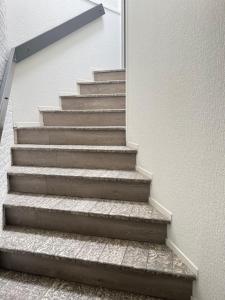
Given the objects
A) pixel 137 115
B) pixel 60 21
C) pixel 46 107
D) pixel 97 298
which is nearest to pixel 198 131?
pixel 137 115

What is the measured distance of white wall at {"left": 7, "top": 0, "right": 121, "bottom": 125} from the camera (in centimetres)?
233

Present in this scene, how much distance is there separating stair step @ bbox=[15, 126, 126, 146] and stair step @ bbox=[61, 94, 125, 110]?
1.54 ft

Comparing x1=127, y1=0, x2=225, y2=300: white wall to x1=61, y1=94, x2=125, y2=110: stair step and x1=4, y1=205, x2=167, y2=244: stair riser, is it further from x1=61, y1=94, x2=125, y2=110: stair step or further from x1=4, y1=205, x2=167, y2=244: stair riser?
x1=61, y1=94, x2=125, y2=110: stair step

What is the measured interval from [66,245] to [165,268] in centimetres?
56

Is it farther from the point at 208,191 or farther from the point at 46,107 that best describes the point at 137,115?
the point at 46,107

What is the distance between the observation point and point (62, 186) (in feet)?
6.02


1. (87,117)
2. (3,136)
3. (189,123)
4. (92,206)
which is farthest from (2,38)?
(189,123)

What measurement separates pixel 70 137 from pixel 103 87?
2.92 feet

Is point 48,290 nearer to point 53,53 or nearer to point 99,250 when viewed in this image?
point 99,250

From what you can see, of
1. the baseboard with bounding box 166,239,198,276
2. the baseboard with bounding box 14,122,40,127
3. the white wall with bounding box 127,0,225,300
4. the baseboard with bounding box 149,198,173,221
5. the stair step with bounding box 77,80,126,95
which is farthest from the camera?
the stair step with bounding box 77,80,126,95

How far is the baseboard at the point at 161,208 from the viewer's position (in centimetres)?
145

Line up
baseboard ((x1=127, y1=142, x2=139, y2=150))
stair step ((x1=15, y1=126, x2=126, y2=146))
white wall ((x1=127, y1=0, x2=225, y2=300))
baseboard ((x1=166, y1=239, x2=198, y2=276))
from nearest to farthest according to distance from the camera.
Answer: white wall ((x1=127, y1=0, x2=225, y2=300)) < baseboard ((x1=166, y1=239, x2=198, y2=276)) < baseboard ((x1=127, y1=142, x2=139, y2=150)) < stair step ((x1=15, y1=126, x2=126, y2=146))

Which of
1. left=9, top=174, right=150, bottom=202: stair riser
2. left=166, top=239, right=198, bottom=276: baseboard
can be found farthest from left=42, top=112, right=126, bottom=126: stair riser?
left=166, top=239, right=198, bottom=276: baseboard

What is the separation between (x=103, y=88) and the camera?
2.84 meters
